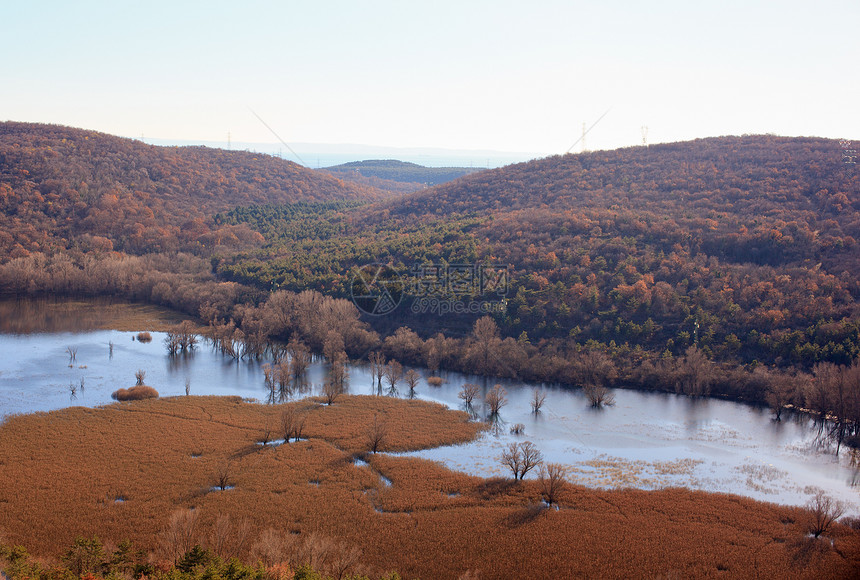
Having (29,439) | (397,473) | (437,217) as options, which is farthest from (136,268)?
(397,473)

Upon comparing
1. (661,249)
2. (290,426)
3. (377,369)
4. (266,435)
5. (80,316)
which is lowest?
(266,435)

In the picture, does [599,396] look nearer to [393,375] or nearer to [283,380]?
[393,375]

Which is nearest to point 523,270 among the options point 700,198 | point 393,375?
point 393,375

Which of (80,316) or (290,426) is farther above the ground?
(80,316)

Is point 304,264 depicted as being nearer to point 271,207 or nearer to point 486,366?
point 486,366

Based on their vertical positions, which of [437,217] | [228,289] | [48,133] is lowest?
[228,289]

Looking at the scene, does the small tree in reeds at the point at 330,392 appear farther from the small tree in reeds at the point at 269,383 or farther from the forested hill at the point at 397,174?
the forested hill at the point at 397,174
